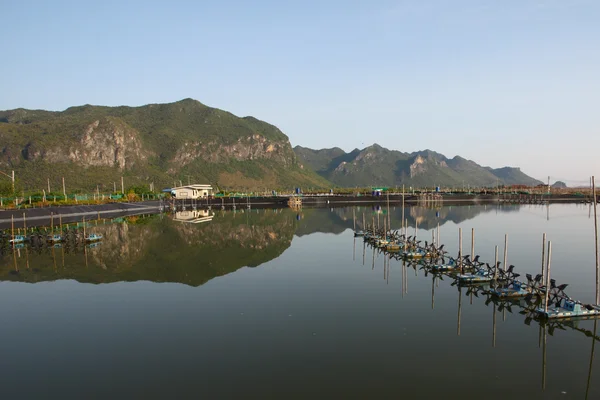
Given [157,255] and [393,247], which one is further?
[393,247]

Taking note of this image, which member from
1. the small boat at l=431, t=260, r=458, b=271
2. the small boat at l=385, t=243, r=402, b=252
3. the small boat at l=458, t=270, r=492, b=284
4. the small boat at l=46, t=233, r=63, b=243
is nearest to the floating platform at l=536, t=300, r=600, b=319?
the small boat at l=458, t=270, r=492, b=284

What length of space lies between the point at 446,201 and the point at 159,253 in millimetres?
102306

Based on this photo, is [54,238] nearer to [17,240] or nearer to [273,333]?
[17,240]

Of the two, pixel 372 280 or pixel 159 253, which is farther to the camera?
pixel 159 253

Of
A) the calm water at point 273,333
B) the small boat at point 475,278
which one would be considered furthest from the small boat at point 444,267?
the small boat at point 475,278

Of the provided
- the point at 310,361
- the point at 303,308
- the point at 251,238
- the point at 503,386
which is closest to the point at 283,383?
the point at 310,361

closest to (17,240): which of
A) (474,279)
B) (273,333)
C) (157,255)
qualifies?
(157,255)

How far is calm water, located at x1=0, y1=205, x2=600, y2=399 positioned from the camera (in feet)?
46.0

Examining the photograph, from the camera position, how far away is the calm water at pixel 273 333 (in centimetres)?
1403

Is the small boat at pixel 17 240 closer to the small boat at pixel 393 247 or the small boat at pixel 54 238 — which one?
the small boat at pixel 54 238

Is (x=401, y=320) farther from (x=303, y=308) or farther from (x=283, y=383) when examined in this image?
(x=283, y=383)

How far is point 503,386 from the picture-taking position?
1378 cm

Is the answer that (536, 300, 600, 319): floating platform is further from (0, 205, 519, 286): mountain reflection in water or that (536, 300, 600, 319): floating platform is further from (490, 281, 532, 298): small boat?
(0, 205, 519, 286): mountain reflection in water

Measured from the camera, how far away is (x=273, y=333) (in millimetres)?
18594
